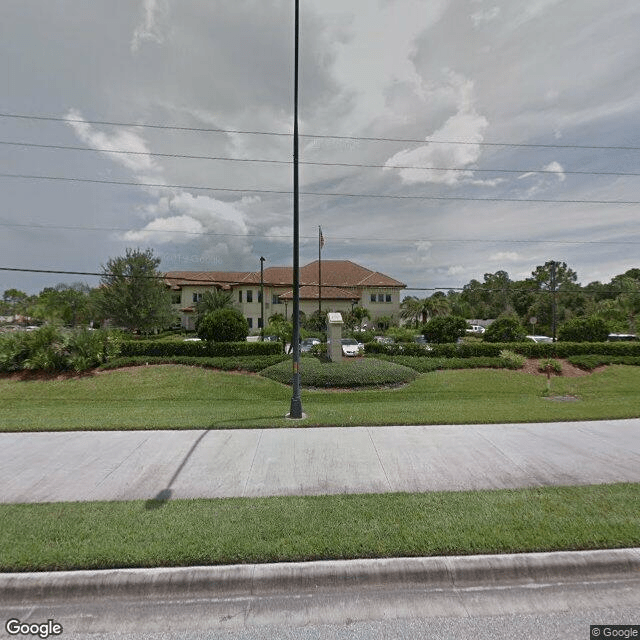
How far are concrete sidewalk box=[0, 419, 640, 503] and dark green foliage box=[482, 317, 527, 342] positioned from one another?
10.4m

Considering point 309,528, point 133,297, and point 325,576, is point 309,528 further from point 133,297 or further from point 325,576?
point 133,297

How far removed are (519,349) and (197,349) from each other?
1567cm

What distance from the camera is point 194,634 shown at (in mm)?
2494

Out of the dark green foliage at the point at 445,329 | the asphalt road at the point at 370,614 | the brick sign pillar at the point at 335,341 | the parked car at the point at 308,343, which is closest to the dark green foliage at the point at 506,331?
the dark green foliage at the point at 445,329

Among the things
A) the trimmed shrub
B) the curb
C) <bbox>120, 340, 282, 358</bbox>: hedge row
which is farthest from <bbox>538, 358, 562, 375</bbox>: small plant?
the curb

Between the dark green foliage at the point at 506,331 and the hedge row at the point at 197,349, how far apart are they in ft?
37.1

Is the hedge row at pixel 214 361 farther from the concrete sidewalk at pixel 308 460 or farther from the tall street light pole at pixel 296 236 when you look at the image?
the concrete sidewalk at pixel 308 460

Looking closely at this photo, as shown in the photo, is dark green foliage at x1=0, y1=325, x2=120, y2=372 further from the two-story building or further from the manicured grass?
the two-story building

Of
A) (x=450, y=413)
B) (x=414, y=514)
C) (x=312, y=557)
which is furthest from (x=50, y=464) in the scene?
(x=450, y=413)

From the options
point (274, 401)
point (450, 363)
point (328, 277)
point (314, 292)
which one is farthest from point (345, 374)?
point (328, 277)

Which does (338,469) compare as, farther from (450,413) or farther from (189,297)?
(189,297)

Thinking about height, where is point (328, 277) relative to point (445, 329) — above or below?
above

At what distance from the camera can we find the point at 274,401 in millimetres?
10484

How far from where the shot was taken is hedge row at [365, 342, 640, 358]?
15.6 metres
